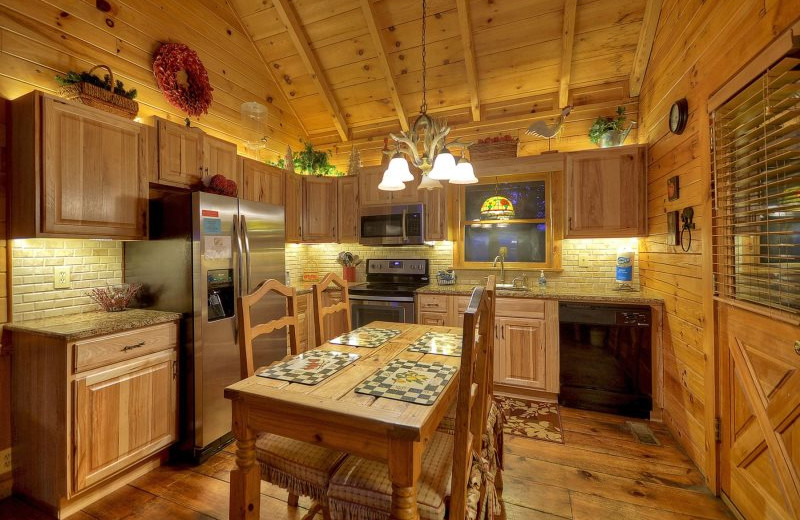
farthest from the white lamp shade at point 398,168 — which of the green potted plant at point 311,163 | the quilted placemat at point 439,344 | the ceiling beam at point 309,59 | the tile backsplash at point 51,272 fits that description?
the ceiling beam at point 309,59

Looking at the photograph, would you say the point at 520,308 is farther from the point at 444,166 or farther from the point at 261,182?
the point at 261,182

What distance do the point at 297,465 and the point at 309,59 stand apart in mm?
3856

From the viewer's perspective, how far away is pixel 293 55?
390 cm

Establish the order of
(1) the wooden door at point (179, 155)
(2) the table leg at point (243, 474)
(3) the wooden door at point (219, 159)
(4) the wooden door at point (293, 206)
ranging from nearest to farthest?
(2) the table leg at point (243, 474)
(1) the wooden door at point (179, 155)
(3) the wooden door at point (219, 159)
(4) the wooden door at point (293, 206)

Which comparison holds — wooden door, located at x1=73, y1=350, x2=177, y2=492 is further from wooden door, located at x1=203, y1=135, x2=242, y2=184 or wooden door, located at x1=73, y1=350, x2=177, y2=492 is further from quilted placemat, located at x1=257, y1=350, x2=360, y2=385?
wooden door, located at x1=203, y1=135, x2=242, y2=184

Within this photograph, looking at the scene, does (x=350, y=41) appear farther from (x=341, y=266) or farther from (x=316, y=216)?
(x=341, y=266)

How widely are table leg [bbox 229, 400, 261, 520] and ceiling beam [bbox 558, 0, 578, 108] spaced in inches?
146

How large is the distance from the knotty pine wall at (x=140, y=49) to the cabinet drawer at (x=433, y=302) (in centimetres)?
244

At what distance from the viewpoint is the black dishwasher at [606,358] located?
2.71 metres

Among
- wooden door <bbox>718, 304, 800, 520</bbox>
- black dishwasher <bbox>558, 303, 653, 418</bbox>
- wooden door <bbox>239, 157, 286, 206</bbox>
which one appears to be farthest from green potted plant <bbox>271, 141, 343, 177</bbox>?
wooden door <bbox>718, 304, 800, 520</bbox>

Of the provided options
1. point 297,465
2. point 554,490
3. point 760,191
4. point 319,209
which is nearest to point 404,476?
point 297,465

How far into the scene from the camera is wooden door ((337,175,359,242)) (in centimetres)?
411

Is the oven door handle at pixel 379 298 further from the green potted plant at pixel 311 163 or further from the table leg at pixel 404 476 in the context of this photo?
the table leg at pixel 404 476

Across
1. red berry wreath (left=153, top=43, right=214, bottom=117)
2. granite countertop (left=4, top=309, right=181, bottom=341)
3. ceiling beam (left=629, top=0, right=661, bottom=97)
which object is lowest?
granite countertop (left=4, top=309, right=181, bottom=341)
